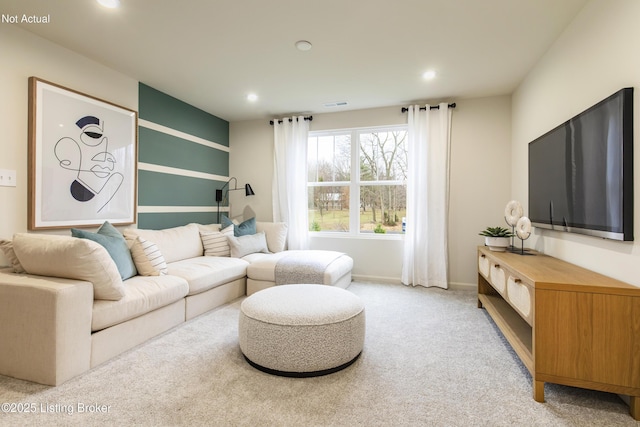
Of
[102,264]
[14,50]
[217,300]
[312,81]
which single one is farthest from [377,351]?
[14,50]

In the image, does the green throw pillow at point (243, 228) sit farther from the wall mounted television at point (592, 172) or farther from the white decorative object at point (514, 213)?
the wall mounted television at point (592, 172)

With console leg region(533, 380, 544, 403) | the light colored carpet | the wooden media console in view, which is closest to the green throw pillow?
the light colored carpet

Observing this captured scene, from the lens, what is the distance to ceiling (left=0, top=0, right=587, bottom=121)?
221cm

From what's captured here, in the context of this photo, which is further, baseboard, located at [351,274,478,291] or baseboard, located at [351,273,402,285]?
baseboard, located at [351,273,402,285]

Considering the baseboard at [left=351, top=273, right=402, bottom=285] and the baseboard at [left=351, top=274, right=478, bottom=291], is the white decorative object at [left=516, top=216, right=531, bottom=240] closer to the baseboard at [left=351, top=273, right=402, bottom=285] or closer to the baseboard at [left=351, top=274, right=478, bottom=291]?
the baseboard at [left=351, top=274, right=478, bottom=291]

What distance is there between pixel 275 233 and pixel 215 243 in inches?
34.8

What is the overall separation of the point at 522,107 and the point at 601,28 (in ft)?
4.93

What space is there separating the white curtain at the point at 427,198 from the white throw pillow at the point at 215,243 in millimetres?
2357

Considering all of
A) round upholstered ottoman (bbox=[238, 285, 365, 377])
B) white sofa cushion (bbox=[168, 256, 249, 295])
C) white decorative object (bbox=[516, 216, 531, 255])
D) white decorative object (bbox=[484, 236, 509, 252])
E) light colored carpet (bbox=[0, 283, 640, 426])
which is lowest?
light colored carpet (bbox=[0, 283, 640, 426])

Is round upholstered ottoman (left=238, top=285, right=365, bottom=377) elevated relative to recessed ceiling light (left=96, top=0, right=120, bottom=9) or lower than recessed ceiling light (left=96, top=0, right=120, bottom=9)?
lower

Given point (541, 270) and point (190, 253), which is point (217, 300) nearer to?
point (190, 253)

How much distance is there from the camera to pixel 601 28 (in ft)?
6.50

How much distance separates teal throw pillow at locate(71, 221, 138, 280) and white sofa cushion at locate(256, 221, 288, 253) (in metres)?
1.93

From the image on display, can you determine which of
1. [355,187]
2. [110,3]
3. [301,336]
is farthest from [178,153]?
[301,336]
